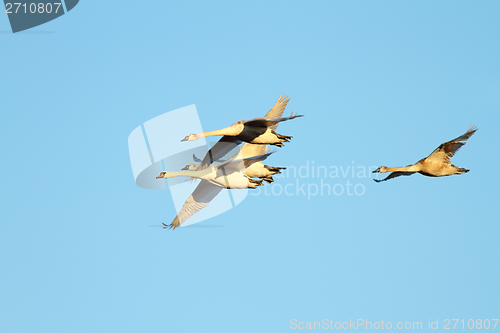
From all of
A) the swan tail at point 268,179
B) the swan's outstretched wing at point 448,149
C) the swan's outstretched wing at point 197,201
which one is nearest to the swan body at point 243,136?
the swan's outstretched wing at point 197,201

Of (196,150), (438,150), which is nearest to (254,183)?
(196,150)

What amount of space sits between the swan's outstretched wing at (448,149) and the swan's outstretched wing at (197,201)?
34.3 feet

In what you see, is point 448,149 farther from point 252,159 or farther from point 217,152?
point 217,152

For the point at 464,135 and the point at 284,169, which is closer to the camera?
the point at 464,135

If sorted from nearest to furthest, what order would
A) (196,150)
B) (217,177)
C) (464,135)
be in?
1. (464,135)
2. (217,177)
3. (196,150)

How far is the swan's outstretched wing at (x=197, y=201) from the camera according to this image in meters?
32.6

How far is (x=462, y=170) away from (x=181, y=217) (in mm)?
12765

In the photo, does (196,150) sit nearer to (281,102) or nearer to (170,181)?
(170,181)

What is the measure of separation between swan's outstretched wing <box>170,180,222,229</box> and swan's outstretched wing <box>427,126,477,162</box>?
34.3 feet

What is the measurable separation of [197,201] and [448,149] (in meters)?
11.9

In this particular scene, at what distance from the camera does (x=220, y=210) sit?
32.8m

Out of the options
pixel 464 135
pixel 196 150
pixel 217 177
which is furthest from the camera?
pixel 196 150

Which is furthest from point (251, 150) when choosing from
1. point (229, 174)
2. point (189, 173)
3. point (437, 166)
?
point (437, 166)

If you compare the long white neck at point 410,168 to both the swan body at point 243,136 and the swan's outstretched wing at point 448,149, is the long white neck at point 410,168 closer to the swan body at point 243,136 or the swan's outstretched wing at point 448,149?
the swan's outstretched wing at point 448,149
